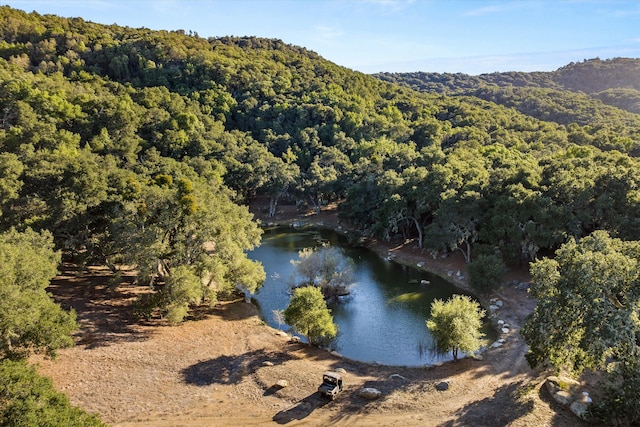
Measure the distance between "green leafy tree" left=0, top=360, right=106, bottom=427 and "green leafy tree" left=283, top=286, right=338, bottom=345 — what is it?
14250 mm

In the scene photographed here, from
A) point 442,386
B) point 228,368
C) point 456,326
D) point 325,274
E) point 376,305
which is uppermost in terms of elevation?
point 325,274

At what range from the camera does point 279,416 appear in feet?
66.7

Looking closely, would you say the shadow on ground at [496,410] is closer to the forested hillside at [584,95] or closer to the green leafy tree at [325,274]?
the green leafy tree at [325,274]

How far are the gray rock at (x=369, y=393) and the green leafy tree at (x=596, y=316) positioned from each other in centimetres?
856

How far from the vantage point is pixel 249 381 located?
23453mm

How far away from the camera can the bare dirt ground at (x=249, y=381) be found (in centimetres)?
2014

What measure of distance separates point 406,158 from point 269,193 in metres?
25.3

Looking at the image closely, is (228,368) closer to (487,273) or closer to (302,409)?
(302,409)

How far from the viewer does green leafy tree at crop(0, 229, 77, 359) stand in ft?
63.5

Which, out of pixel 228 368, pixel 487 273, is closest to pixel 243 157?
pixel 487 273

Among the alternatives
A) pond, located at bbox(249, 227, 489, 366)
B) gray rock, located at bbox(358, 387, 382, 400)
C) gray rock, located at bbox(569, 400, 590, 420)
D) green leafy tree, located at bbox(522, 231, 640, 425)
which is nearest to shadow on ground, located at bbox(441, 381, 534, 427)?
gray rock, located at bbox(569, 400, 590, 420)

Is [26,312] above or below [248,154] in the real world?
below

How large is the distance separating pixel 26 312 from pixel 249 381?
1210 cm

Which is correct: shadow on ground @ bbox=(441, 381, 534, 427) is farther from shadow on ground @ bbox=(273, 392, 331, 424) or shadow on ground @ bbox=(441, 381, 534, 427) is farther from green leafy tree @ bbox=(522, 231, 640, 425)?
shadow on ground @ bbox=(273, 392, 331, 424)
